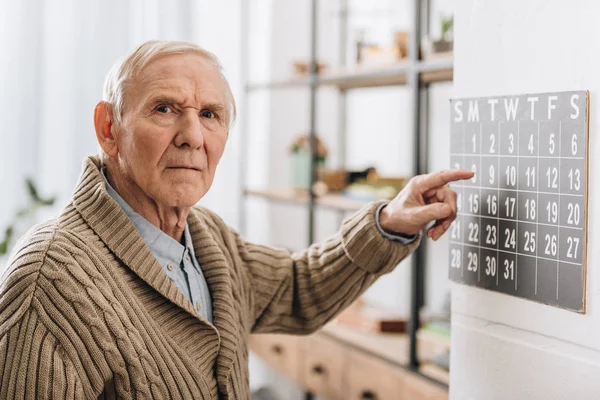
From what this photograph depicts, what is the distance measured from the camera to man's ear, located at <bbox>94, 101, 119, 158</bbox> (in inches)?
53.7

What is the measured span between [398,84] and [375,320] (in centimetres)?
94

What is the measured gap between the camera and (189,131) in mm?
1319

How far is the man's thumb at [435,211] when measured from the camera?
1427 mm

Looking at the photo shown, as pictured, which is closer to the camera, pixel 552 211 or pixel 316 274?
pixel 552 211

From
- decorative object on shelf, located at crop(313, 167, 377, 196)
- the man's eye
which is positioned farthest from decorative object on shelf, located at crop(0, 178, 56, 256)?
the man's eye

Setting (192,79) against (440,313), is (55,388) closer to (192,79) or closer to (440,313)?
(192,79)

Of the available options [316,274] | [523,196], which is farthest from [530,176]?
[316,274]

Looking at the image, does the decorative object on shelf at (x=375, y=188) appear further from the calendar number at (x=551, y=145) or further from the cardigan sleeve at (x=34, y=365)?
the cardigan sleeve at (x=34, y=365)

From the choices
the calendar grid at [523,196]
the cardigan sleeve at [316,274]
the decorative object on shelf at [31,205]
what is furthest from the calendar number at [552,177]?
the decorative object on shelf at [31,205]

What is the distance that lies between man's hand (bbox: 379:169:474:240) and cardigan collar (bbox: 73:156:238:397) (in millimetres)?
389

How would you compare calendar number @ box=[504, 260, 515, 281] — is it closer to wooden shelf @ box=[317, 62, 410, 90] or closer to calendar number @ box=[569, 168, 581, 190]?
calendar number @ box=[569, 168, 581, 190]

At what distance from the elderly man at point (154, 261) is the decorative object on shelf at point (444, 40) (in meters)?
0.84

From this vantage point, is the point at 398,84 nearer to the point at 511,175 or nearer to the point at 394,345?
the point at 394,345

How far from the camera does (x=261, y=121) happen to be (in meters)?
3.76
